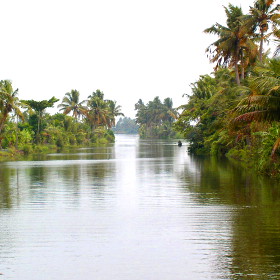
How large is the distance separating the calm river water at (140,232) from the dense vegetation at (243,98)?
248 cm

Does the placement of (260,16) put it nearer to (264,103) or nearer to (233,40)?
(233,40)

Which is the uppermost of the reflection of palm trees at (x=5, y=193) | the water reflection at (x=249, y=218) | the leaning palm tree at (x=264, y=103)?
the leaning palm tree at (x=264, y=103)

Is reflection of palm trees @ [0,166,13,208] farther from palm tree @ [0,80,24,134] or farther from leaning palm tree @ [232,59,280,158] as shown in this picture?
palm tree @ [0,80,24,134]

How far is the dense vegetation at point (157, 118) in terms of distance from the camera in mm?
118156

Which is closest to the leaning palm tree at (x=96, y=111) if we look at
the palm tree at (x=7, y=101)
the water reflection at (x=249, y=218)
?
the palm tree at (x=7, y=101)

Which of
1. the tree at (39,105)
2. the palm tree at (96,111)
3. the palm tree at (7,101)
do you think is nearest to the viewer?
the palm tree at (7,101)

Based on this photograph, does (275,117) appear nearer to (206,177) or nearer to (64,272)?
(206,177)

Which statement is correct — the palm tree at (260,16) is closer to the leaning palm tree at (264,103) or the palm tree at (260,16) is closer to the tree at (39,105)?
the leaning palm tree at (264,103)

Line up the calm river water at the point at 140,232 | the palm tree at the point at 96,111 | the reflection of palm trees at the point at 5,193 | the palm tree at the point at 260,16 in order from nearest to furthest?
the calm river water at the point at 140,232, the reflection of palm trees at the point at 5,193, the palm tree at the point at 260,16, the palm tree at the point at 96,111

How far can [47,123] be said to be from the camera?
185 feet

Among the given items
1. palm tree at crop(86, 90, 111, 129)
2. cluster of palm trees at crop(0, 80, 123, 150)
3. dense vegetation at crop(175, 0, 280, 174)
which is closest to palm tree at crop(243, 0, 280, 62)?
dense vegetation at crop(175, 0, 280, 174)

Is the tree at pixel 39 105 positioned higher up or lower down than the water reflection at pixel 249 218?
higher up

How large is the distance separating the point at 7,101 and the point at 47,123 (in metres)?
16.8

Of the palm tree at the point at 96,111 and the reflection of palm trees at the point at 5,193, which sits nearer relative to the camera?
the reflection of palm trees at the point at 5,193
